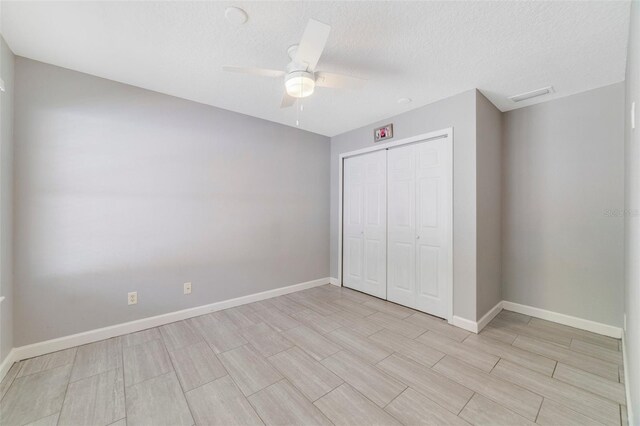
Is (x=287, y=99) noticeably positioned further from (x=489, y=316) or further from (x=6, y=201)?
(x=489, y=316)

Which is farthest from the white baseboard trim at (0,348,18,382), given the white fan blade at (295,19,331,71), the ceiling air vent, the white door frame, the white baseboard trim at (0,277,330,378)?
the ceiling air vent

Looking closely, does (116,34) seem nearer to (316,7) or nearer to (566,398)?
(316,7)

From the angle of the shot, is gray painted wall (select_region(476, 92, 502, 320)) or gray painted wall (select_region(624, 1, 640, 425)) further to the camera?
gray painted wall (select_region(476, 92, 502, 320))

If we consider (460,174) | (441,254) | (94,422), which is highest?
(460,174)

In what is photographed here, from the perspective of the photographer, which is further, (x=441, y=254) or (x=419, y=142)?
(x=419, y=142)

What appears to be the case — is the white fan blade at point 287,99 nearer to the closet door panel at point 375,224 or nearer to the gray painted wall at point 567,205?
the closet door panel at point 375,224

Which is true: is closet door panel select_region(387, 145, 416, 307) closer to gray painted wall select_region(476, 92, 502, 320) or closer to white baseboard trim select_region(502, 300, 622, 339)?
gray painted wall select_region(476, 92, 502, 320)

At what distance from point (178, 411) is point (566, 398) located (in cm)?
257

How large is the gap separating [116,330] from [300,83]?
2.91m

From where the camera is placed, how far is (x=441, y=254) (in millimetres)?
2951

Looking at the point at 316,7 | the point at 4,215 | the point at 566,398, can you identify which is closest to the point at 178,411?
the point at 4,215

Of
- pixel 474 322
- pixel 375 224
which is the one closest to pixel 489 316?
pixel 474 322

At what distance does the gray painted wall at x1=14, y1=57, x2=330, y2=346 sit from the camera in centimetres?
217

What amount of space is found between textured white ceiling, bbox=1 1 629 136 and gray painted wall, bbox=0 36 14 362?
0.24 metres
